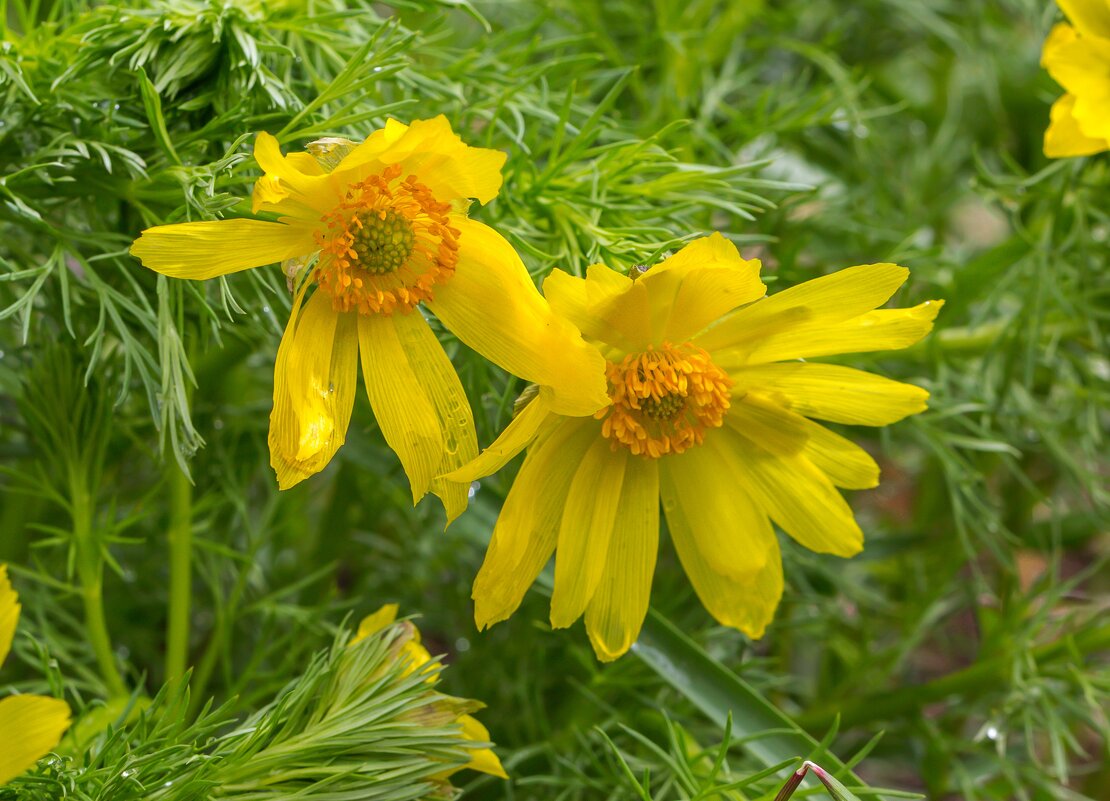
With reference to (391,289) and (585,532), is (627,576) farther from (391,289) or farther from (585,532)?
(391,289)

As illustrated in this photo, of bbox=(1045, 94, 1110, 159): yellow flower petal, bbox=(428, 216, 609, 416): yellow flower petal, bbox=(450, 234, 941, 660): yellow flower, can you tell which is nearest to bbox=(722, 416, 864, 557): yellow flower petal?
bbox=(450, 234, 941, 660): yellow flower

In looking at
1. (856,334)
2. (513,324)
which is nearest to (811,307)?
(856,334)

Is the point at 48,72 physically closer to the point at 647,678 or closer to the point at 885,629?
the point at 647,678

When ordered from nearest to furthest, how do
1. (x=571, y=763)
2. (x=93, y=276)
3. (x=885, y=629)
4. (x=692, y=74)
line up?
(x=93, y=276) < (x=571, y=763) < (x=692, y=74) < (x=885, y=629)

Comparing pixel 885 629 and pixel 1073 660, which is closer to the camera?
pixel 1073 660

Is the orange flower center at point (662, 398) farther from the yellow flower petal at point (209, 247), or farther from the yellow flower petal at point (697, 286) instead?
the yellow flower petal at point (209, 247)

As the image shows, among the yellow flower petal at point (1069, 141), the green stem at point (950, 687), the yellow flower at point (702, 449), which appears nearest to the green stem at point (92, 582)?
the yellow flower at point (702, 449)

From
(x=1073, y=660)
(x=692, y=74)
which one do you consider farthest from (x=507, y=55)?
(x=1073, y=660)
